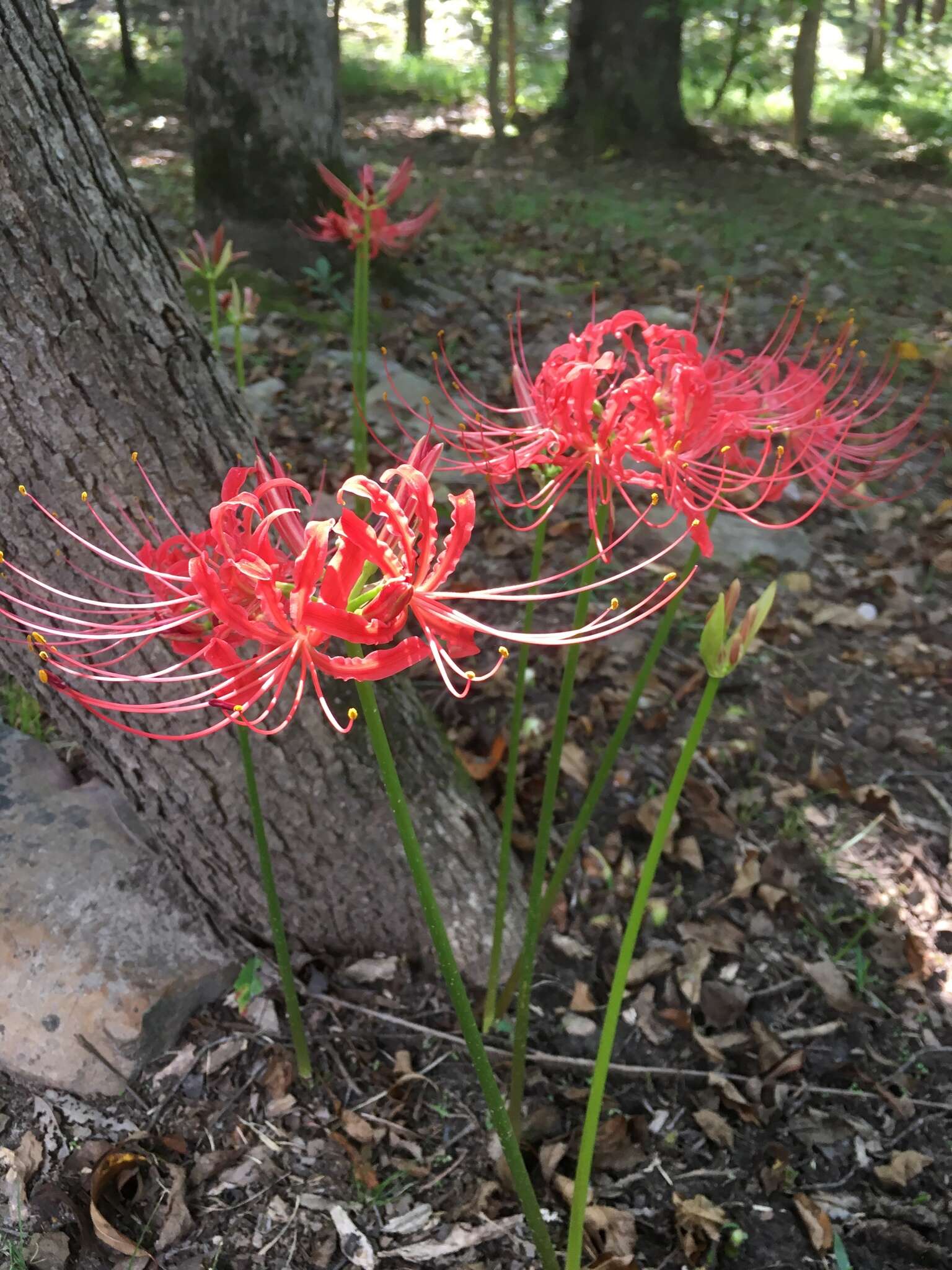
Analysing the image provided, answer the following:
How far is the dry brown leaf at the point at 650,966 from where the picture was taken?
2.07 meters

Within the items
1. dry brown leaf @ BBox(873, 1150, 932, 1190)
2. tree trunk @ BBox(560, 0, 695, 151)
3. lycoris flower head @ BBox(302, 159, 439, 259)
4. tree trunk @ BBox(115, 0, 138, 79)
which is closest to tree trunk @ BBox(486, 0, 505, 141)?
tree trunk @ BBox(560, 0, 695, 151)

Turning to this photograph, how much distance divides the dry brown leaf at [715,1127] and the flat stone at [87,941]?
0.95 metres

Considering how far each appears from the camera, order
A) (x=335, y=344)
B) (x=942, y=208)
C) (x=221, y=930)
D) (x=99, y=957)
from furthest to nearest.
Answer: (x=942, y=208), (x=335, y=344), (x=221, y=930), (x=99, y=957)

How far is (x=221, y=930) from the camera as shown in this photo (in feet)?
6.52

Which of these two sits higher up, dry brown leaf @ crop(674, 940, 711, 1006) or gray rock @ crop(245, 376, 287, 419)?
gray rock @ crop(245, 376, 287, 419)

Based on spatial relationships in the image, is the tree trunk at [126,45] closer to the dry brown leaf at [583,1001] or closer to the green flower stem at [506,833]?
the green flower stem at [506,833]

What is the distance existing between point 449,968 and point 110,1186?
88cm

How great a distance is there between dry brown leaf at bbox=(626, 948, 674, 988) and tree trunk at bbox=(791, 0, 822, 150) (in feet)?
26.6

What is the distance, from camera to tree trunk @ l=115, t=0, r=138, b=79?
8.35 meters

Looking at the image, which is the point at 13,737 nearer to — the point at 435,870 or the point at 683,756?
the point at 435,870

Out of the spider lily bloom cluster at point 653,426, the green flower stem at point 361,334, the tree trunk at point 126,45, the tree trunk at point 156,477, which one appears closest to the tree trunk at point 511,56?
the tree trunk at point 126,45

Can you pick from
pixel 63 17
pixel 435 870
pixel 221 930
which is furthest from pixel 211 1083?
pixel 63 17

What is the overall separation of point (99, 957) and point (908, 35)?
43.8 feet

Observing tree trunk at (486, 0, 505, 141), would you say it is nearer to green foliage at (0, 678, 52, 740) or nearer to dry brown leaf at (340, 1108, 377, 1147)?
green foliage at (0, 678, 52, 740)
